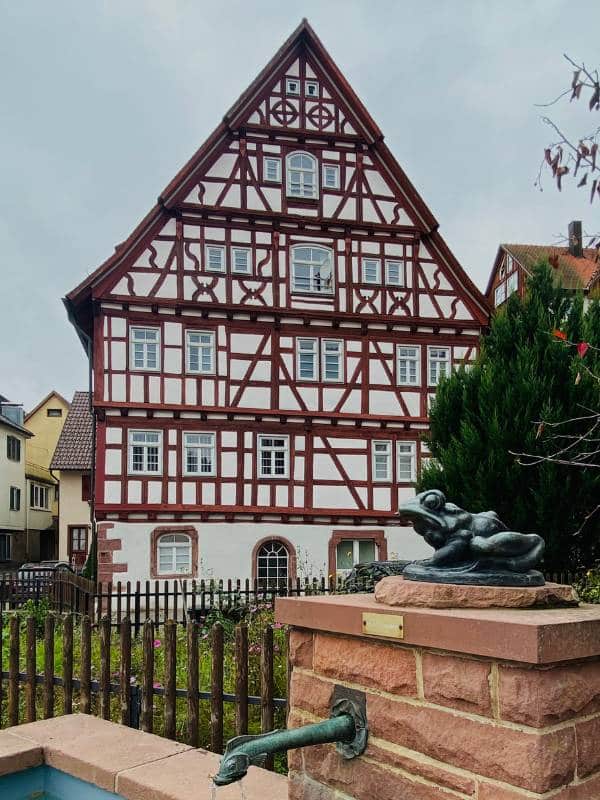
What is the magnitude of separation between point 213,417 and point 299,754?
14.5 m

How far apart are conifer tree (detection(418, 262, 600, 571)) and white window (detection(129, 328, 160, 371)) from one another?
7.70m

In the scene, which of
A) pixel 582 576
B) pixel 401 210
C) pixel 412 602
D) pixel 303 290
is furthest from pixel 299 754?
pixel 401 210

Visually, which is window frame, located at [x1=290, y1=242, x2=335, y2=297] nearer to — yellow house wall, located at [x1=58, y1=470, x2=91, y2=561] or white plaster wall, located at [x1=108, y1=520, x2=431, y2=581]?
white plaster wall, located at [x1=108, y1=520, x2=431, y2=581]

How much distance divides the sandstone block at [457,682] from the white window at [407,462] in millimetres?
15845

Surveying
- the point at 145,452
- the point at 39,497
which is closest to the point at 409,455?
the point at 145,452

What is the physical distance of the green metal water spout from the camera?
2346mm

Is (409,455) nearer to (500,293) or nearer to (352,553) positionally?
(352,553)

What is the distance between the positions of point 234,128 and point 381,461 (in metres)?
9.13

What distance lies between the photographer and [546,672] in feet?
6.86

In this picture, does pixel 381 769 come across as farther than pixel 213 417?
No

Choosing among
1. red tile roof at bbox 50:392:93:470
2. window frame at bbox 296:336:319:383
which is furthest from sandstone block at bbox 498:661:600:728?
red tile roof at bbox 50:392:93:470

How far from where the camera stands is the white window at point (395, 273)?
18453 millimetres

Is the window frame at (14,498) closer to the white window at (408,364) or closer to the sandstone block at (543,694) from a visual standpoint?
the white window at (408,364)

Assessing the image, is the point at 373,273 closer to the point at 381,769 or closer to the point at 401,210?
the point at 401,210
